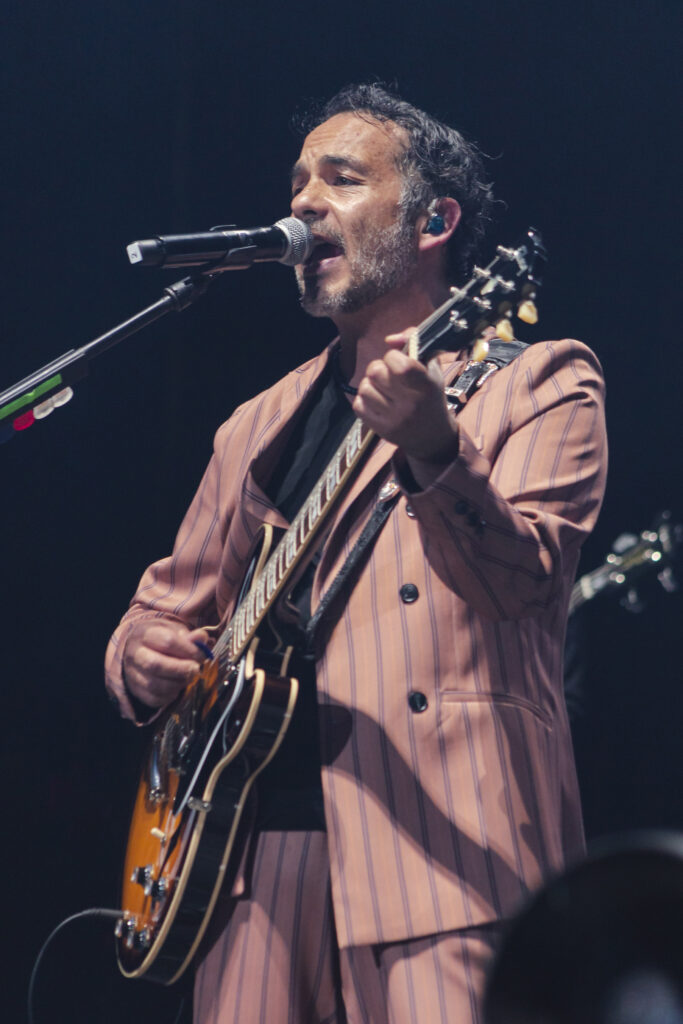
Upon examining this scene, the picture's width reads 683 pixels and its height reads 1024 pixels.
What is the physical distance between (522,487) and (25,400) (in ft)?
2.64

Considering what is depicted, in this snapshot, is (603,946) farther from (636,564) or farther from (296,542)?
(636,564)

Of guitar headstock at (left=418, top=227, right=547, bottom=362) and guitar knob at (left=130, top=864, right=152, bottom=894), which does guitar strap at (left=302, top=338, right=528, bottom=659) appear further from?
guitar knob at (left=130, top=864, right=152, bottom=894)

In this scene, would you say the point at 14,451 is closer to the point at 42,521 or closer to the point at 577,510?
the point at 42,521

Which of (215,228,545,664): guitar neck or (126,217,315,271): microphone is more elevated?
(126,217,315,271): microphone

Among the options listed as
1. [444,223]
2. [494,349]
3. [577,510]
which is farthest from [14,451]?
[577,510]

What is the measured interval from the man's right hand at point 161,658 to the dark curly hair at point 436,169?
105 centimetres

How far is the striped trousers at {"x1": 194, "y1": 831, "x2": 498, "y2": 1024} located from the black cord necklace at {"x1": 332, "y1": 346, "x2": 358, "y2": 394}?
96cm

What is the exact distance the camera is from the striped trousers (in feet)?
5.36

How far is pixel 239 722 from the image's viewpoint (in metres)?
1.74

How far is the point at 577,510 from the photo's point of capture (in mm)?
1766

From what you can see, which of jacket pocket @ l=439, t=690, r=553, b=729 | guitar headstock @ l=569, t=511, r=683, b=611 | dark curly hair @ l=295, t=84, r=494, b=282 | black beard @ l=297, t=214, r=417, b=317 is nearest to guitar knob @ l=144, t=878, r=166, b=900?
jacket pocket @ l=439, t=690, r=553, b=729

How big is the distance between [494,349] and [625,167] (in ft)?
4.44

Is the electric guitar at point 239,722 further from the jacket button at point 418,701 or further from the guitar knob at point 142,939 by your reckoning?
the jacket button at point 418,701

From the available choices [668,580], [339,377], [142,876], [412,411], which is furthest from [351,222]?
[668,580]
